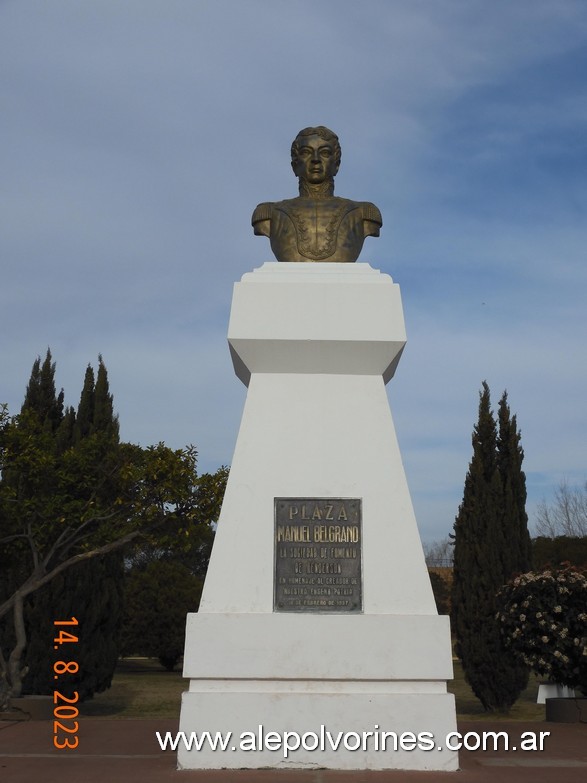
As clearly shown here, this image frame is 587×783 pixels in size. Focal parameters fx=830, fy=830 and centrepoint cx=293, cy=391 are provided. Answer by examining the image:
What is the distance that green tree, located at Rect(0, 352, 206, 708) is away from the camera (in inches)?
451

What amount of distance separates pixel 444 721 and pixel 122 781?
2.56m

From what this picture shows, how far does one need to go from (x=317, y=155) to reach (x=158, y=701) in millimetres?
11324

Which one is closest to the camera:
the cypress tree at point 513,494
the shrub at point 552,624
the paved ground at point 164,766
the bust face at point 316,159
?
the paved ground at point 164,766

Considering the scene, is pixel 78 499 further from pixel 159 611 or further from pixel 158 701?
pixel 159 611

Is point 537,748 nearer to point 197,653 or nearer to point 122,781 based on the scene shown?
point 197,653

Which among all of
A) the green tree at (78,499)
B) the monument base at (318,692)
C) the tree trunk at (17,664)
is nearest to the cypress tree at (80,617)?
the green tree at (78,499)

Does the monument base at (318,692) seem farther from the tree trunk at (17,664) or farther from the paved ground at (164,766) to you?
the tree trunk at (17,664)

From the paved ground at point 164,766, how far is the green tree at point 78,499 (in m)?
3.38

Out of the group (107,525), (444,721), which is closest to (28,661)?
(107,525)

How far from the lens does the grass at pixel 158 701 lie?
14203mm

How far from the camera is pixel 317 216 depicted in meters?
8.48

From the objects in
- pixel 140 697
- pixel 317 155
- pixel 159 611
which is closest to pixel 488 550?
pixel 140 697

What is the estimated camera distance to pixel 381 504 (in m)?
7.31

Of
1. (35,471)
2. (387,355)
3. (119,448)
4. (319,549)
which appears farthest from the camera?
(119,448)
